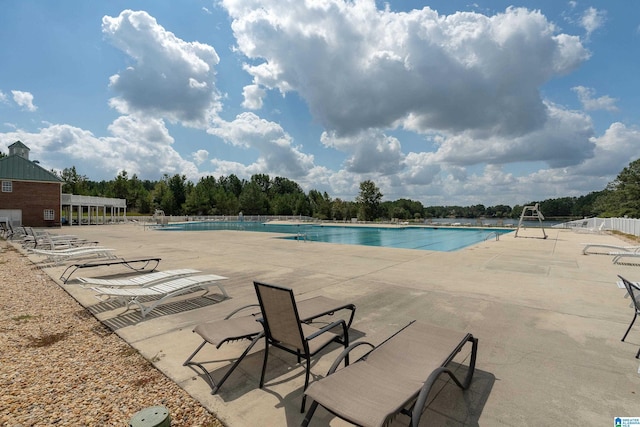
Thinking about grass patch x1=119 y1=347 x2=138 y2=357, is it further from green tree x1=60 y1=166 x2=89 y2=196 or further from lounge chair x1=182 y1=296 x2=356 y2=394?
green tree x1=60 y1=166 x2=89 y2=196

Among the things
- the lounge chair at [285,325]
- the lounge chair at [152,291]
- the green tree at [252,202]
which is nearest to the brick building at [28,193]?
A: the green tree at [252,202]

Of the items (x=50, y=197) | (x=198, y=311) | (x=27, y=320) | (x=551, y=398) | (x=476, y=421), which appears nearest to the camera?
(x=476, y=421)

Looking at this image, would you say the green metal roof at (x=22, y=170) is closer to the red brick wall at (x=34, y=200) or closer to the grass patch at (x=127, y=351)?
the red brick wall at (x=34, y=200)

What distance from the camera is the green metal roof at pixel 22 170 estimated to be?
28.3 meters

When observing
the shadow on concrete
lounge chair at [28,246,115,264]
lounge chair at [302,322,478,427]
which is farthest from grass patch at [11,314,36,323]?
lounge chair at [302,322,478,427]

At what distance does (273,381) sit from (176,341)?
5.13ft

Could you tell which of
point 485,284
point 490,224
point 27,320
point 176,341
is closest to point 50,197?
point 27,320

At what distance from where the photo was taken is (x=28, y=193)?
95.4 feet

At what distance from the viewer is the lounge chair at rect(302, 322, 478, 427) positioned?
183cm

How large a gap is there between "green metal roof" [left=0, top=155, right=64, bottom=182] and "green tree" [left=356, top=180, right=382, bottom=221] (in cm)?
3747

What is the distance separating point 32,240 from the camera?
1303cm

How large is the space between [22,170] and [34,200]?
297 cm

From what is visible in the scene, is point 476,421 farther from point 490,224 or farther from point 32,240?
point 490,224

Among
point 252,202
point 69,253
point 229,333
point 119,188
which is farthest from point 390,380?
point 119,188
